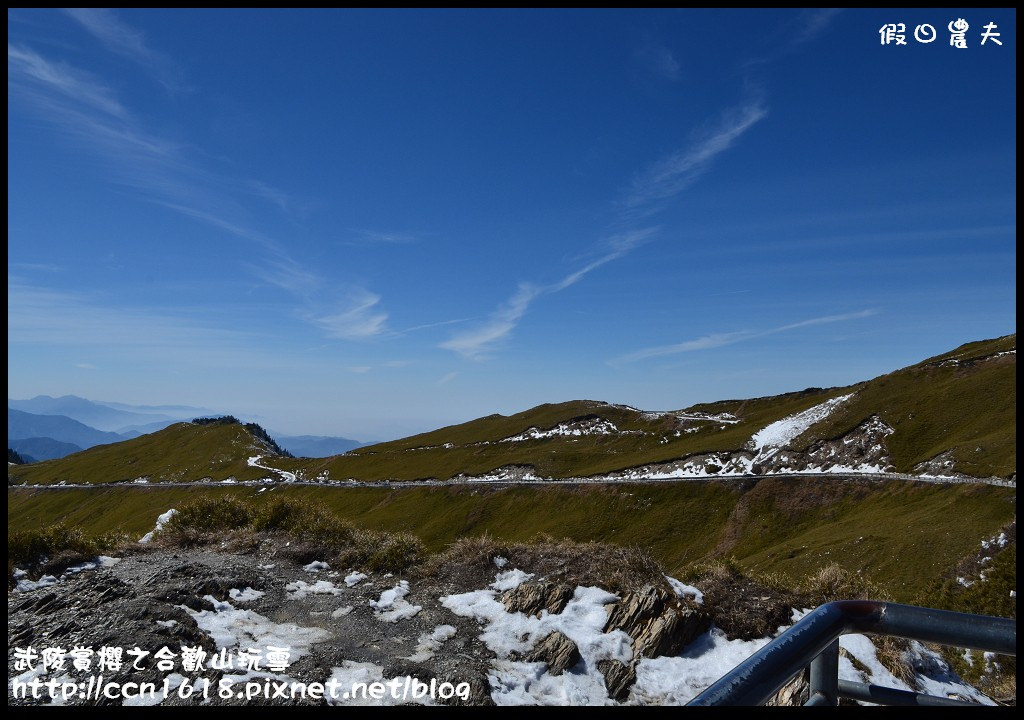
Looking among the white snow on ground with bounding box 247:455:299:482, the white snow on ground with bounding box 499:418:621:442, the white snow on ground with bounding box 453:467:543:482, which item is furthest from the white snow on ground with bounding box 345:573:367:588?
the white snow on ground with bounding box 247:455:299:482

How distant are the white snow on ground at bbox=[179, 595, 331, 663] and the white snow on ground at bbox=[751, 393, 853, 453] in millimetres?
87132

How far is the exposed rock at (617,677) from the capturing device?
1070 centimetres

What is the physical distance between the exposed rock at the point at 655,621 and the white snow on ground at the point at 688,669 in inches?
7.6

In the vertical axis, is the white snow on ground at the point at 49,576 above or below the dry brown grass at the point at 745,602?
below

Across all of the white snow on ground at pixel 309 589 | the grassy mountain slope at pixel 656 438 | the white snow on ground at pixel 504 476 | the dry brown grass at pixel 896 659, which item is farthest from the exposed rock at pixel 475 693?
the white snow on ground at pixel 504 476

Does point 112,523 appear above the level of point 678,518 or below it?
below

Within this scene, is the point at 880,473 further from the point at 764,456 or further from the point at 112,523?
the point at 112,523

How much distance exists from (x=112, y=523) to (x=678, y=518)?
12205 cm

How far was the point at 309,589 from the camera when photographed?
658 inches

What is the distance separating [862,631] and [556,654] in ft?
30.4

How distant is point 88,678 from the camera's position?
1055cm

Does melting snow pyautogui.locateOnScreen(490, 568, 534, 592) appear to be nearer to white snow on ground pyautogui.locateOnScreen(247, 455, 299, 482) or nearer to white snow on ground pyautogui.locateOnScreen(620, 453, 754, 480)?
white snow on ground pyautogui.locateOnScreen(620, 453, 754, 480)

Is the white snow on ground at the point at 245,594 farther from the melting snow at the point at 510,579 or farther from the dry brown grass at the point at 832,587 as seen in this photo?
the dry brown grass at the point at 832,587

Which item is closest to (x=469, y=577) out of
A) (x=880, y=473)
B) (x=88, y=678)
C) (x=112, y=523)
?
(x=88, y=678)
